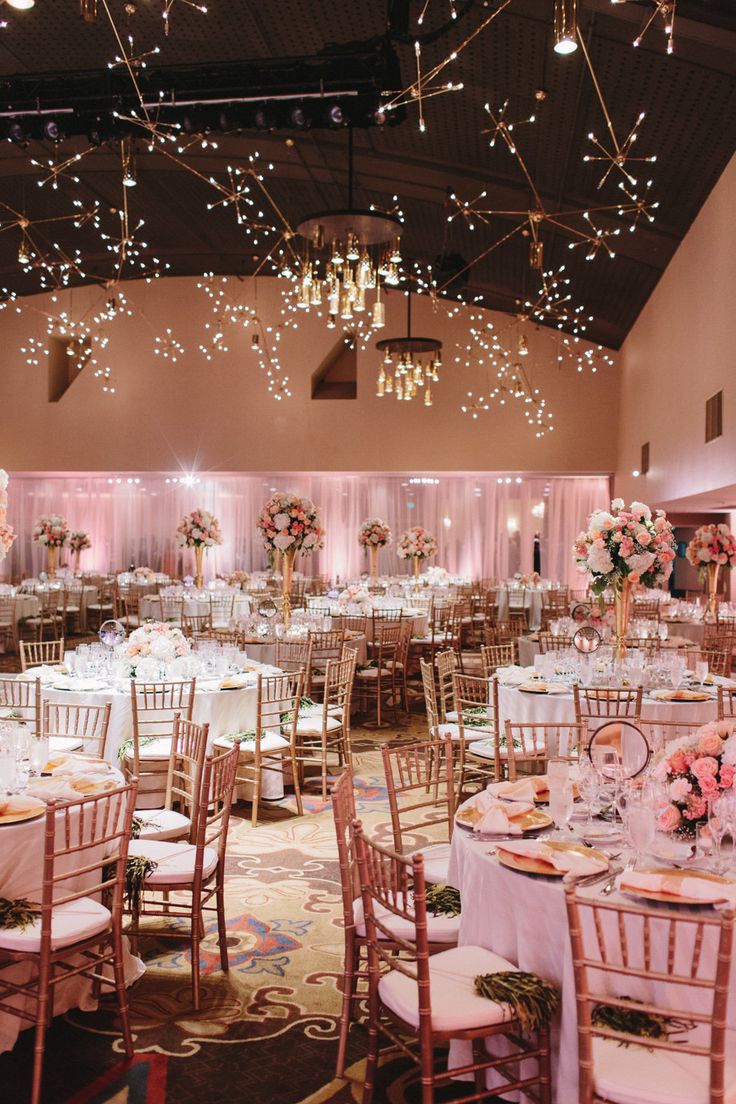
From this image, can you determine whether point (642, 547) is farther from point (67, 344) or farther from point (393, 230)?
point (67, 344)

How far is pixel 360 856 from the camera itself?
9.73 ft

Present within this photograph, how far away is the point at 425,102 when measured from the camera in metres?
9.52

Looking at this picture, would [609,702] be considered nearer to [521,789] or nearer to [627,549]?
[627,549]

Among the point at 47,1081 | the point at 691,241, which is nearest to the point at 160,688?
the point at 47,1081

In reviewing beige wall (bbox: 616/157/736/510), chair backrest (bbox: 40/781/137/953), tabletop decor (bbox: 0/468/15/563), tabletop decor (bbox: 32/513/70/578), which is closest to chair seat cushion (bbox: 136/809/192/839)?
chair backrest (bbox: 40/781/137/953)

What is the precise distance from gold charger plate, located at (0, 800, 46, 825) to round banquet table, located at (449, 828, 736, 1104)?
153 centimetres

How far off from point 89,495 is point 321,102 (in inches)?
535

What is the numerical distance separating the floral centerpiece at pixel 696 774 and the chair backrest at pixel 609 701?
2.30 metres

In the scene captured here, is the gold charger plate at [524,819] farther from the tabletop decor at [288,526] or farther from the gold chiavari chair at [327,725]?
the tabletop decor at [288,526]

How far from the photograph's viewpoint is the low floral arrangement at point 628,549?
6.52 metres

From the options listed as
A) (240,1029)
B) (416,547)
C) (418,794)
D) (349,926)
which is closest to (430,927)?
(349,926)

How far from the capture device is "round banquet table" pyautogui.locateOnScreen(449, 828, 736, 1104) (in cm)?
269

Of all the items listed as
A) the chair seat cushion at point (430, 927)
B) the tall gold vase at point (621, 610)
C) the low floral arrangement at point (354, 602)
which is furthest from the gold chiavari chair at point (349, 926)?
the low floral arrangement at point (354, 602)

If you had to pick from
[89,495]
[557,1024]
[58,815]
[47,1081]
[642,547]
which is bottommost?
[47,1081]
